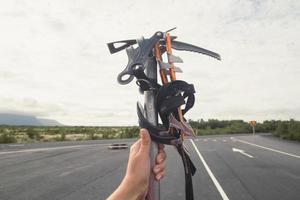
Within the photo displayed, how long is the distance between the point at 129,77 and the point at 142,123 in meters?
0.28

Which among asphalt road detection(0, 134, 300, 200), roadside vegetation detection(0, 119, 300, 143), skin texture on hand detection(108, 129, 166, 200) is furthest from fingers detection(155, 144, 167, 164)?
roadside vegetation detection(0, 119, 300, 143)

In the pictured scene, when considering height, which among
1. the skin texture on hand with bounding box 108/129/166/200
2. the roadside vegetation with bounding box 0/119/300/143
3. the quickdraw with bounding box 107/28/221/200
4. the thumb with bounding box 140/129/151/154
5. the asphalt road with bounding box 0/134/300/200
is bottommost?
the asphalt road with bounding box 0/134/300/200

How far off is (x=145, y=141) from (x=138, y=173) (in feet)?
0.55

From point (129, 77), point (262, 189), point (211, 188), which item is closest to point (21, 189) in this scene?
point (211, 188)

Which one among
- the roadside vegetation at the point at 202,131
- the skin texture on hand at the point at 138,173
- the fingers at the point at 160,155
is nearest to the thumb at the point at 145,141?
the skin texture on hand at the point at 138,173

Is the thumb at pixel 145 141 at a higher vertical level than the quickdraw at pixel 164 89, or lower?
lower

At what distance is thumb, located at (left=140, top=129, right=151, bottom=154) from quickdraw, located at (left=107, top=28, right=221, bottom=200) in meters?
0.03

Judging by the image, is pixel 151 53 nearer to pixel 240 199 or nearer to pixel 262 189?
pixel 240 199

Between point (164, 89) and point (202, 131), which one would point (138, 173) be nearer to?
point (164, 89)

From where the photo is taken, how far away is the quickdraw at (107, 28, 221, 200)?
190 centimetres

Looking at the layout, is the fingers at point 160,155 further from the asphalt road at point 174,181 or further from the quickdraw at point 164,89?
the asphalt road at point 174,181

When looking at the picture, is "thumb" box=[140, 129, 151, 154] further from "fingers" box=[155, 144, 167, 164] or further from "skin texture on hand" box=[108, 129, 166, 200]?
"fingers" box=[155, 144, 167, 164]

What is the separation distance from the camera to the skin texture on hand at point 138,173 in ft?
5.64

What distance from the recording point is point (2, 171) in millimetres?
13742
